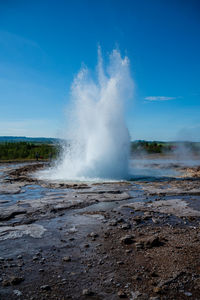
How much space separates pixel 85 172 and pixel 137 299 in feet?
42.8

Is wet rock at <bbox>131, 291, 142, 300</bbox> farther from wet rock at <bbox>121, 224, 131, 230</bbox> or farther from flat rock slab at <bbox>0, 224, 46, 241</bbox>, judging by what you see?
flat rock slab at <bbox>0, 224, 46, 241</bbox>

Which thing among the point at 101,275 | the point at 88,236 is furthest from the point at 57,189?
the point at 101,275

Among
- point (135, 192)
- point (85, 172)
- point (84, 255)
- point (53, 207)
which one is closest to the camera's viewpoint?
point (84, 255)

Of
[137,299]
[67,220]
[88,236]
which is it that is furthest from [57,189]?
[137,299]

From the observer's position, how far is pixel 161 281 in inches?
147

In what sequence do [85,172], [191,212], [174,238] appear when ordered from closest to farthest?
[174,238]
[191,212]
[85,172]

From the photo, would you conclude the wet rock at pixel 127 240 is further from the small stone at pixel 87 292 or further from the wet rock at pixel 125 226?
the small stone at pixel 87 292

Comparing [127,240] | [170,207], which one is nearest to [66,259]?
[127,240]

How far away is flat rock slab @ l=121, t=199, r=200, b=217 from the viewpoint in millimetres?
7574

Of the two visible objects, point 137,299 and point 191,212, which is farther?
point 191,212

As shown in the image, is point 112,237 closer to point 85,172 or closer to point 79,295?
point 79,295

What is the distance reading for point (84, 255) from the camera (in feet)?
15.4

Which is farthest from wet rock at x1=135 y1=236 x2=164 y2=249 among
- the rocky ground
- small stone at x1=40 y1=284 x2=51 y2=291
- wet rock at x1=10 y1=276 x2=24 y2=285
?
wet rock at x1=10 y1=276 x2=24 y2=285

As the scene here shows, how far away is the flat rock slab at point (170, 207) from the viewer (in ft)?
24.8
